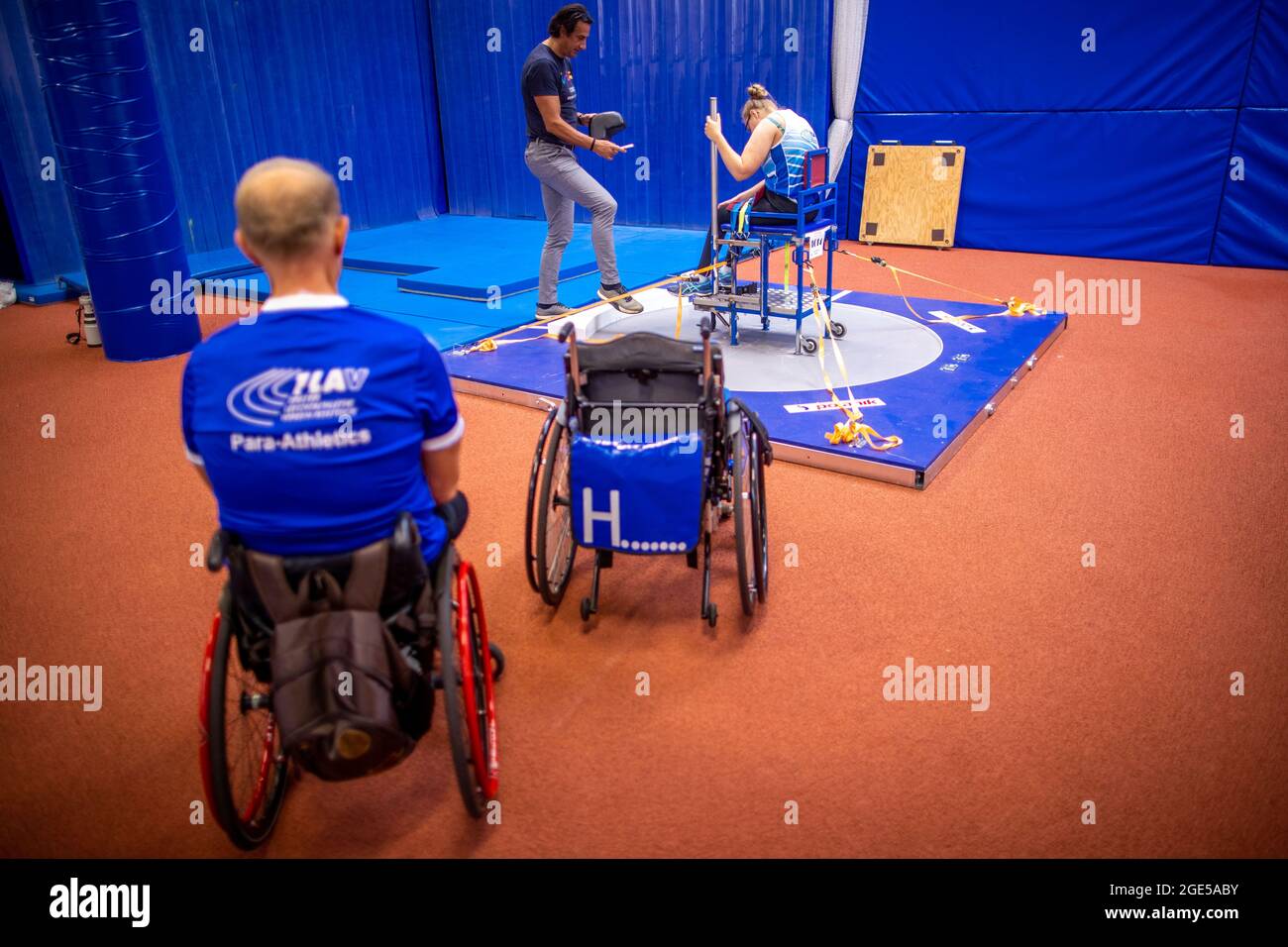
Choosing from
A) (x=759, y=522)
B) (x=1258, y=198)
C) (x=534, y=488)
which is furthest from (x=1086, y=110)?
(x=534, y=488)

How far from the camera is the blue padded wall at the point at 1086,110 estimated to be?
6.76m

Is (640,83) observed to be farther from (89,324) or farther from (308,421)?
(308,421)

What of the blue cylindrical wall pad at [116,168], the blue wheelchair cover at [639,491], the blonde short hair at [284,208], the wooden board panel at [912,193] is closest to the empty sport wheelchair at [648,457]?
the blue wheelchair cover at [639,491]

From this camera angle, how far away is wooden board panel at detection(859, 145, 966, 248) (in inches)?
314

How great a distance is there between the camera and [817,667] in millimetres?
2510

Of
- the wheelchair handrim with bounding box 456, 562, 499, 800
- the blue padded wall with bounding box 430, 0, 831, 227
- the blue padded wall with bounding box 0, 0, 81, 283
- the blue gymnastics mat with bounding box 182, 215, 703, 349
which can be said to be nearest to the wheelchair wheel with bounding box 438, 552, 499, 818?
the wheelchair handrim with bounding box 456, 562, 499, 800

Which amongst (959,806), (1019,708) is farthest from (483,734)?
(1019,708)

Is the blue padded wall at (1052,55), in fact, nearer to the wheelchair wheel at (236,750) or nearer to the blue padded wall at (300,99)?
the blue padded wall at (300,99)

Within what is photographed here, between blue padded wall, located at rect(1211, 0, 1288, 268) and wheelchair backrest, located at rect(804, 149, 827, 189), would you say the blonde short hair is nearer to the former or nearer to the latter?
wheelchair backrest, located at rect(804, 149, 827, 189)

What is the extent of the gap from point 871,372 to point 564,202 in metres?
2.24

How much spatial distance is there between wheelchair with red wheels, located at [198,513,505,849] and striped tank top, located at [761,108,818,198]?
339 cm

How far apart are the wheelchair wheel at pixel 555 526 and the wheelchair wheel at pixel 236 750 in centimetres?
83

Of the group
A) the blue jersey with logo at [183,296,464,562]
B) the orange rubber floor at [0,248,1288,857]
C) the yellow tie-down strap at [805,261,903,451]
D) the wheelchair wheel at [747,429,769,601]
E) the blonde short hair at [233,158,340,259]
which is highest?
the blonde short hair at [233,158,340,259]

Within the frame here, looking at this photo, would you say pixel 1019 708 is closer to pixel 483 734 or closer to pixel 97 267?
pixel 483 734
